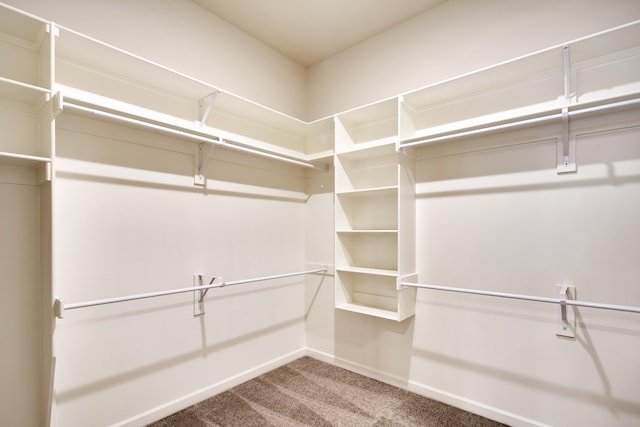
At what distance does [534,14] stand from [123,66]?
2.51 m

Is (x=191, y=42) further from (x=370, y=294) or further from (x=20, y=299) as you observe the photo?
(x=370, y=294)

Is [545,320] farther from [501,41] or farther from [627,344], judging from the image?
[501,41]

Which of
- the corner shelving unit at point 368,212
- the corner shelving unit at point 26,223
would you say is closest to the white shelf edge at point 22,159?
the corner shelving unit at point 26,223

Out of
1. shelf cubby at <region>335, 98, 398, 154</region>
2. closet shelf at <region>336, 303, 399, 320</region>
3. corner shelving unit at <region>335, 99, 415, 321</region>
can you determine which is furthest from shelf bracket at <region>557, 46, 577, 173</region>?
closet shelf at <region>336, 303, 399, 320</region>

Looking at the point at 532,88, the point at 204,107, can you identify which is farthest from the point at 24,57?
the point at 532,88

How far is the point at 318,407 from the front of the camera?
225 centimetres

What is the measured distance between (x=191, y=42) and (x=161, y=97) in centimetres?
56

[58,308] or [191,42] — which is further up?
[191,42]

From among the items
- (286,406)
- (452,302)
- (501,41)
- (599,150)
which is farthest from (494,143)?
(286,406)

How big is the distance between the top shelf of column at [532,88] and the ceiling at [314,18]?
77 centimetres

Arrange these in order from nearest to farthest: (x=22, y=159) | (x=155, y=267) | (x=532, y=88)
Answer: (x=22, y=159), (x=532, y=88), (x=155, y=267)

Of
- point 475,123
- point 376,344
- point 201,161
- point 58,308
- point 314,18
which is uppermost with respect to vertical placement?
point 314,18

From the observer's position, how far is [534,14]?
205 cm

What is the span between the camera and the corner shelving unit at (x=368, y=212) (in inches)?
98.8
